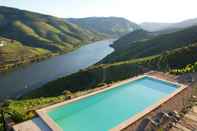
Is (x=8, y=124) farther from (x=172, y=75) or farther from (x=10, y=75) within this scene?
(x=10, y=75)

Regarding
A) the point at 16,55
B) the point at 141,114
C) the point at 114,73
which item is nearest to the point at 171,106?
the point at 141,114

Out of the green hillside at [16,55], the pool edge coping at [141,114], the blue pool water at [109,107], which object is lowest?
the green hillside at [16,55]

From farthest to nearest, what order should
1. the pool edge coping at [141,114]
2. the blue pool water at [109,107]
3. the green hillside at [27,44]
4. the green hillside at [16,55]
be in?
1. the green hillside at [27,44]
2. the green hillside at [16,55]
3. the blue pool water at [109,107]
4. the pool edge coping at [141,114]

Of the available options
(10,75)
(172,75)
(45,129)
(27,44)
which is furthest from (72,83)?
(27,44)

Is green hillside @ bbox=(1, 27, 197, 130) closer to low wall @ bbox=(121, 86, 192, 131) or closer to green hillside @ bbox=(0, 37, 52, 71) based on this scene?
low wall @ bbox=(121, 86, 192, 131)

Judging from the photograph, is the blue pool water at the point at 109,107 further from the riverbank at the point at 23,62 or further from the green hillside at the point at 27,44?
the green hillside at the point at 27,44

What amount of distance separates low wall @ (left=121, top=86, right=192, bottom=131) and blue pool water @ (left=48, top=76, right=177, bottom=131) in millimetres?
1577

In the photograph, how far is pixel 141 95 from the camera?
2314cm

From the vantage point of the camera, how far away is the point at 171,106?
19.1 m

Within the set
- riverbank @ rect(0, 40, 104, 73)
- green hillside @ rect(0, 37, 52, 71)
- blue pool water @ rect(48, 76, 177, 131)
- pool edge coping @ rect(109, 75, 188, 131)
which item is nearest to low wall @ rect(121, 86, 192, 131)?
pool edge coping @ rect(109, 75, 188, 131)

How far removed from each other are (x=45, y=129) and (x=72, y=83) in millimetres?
35530

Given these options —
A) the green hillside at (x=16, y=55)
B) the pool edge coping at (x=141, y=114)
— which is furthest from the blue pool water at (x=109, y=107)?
the green hillside at (x=16, y=55)

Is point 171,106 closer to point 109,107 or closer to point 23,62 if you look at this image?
point 109,107

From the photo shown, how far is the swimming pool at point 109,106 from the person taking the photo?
1753 centimetres
